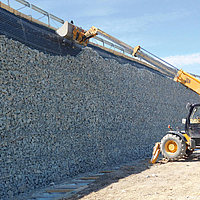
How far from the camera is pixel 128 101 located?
10.9 m

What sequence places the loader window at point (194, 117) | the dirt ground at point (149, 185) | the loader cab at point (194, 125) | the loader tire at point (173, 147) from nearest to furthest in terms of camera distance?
the dirt ground at point (149, 185) < the loader tire at point (173, 147) < the loader cab at point (194, 125) < the loader window at point (194, 117)

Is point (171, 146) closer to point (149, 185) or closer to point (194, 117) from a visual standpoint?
point (194, 117)

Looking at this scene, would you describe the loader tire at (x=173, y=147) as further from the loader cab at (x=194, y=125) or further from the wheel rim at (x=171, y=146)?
the loader cab at (x=194, y=125)

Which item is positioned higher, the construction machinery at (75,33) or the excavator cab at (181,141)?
the construction machinery at (75,33)

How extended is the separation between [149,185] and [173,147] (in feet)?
12.2

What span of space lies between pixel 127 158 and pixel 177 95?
25.5 ft

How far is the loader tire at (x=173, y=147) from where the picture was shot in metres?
8.41

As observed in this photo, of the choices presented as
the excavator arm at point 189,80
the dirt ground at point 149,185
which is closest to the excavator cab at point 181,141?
the excavator arm at point 189,80

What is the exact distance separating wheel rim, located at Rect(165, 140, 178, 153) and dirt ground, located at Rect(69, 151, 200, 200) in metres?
1.19

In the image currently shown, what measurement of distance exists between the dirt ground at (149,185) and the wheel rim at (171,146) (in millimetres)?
1195

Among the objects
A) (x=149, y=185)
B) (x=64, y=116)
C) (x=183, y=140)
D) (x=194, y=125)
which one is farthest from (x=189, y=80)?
(x=149, y=185)

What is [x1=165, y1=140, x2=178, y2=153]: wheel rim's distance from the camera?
8.69 meters

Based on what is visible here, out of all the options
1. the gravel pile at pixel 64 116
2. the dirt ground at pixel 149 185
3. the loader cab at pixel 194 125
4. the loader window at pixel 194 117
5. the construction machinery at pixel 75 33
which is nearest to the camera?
the dirt ground at pixel 149 185

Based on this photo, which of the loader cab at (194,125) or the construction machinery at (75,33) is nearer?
the construction machinery at (75,33)
